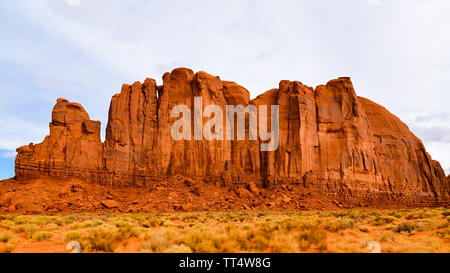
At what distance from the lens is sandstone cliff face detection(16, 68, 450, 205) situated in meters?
44.0

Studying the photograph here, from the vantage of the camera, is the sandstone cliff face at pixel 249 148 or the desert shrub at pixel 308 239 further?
the sandstone cliff face at pixel 249 148

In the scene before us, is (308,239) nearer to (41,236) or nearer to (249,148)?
(41,236)

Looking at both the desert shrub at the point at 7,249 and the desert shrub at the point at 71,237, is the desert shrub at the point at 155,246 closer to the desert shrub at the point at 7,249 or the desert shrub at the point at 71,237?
the desert shrub at the point at 71,237

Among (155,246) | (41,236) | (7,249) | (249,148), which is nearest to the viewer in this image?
(155,246)

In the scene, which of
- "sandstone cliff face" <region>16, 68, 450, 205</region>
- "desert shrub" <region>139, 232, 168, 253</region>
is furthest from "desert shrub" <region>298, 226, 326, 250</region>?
"sandstone cliff face" <region>16, 68, 450, 205</region>

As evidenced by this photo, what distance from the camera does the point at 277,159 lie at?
1839 inches

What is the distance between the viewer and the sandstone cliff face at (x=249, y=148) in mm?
44000

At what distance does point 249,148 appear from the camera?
4906 centimetres

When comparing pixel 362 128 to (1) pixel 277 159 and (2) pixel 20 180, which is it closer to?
(1) pixel 277 159

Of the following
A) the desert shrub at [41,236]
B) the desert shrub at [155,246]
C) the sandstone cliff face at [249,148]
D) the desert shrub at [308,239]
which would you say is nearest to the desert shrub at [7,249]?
the desert shrub at [41,236]

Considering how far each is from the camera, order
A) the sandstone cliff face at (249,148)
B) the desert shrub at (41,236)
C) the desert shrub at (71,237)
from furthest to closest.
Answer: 1. the sandstone cliff face at (249,148)
2. the desert shrub at (41,236)
3. the desert shrub at (71,237)

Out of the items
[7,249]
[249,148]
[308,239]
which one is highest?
[249,148]

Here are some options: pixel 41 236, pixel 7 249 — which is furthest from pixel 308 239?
pixel 41 236
